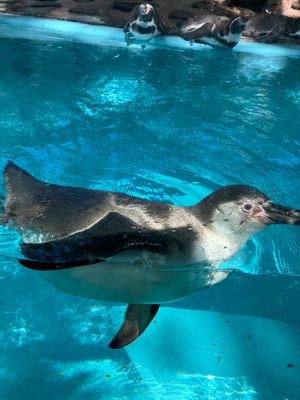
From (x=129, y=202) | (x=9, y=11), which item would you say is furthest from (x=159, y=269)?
(x=9, y=11)

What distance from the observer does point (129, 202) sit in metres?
2.53

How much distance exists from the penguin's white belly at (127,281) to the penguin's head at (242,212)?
25 centimetres

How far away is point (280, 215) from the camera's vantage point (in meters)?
2.39

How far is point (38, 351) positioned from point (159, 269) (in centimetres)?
76

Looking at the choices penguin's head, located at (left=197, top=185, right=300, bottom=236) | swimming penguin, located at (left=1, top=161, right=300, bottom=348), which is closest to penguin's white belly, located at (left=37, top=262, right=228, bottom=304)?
swimming penguin, located at (left=1, top=161, right=300, bottom=348)

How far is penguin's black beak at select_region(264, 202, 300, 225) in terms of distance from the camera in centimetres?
236

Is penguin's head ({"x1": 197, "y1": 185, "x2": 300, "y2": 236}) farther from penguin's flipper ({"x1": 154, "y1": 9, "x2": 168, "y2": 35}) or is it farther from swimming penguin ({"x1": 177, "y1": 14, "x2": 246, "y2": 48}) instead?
penguin's flipper ({"x1": 154, "y1": 9, "x2": 168, "y2": 35})

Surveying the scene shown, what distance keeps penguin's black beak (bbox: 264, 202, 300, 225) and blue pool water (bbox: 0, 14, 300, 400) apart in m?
0.28

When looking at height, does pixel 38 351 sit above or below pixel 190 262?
below

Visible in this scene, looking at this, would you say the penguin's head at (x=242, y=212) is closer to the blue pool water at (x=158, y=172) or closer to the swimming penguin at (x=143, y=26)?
the blue pool water at (x=158, y=172)

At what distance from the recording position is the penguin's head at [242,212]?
2410 millimetres

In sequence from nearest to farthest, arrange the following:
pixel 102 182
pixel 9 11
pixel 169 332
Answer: pixel 169 332, pixel 102 182, pixel 9 11

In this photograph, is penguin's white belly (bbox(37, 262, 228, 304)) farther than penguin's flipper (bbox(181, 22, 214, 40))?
No

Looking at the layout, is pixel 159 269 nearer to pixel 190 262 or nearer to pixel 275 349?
pixel 190 262
